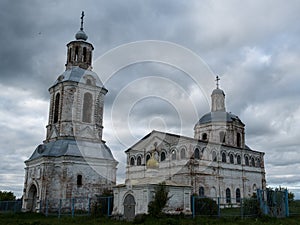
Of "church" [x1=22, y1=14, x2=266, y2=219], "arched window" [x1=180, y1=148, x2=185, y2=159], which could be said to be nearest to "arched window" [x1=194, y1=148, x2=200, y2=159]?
"church" [x1=22, y1=14, x2=266, y2=219]

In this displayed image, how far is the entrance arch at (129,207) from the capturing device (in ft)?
56.9

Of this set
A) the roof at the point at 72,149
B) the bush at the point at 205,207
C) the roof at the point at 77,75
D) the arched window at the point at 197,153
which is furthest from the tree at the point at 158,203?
the arched window at the point at 197,153

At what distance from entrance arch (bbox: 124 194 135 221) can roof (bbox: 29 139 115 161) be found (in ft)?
27.1

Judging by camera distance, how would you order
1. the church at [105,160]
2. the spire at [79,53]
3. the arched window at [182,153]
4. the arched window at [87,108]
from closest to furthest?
the church at [105,160]
the arched window at [87,108]
the spire at [79,53]
the arched window at [182,153]

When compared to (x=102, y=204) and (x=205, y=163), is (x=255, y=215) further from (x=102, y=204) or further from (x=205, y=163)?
(x=205, y=163)

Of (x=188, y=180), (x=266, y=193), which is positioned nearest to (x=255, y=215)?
(x=266, y=193)

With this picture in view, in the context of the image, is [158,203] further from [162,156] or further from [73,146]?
[162,156]

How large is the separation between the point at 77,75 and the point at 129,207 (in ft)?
46.8

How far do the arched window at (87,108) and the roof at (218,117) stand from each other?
57.7 ft

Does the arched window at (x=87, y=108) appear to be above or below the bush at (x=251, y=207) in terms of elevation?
above

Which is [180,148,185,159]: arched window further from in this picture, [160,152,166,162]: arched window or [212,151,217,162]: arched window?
[212,151,217,162]: arched window

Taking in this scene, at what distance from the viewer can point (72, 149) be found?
25156mm

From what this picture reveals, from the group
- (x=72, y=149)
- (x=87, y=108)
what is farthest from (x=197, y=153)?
(x=72, y=149)

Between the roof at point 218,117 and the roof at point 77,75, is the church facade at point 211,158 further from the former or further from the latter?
the roof at point 77,75
